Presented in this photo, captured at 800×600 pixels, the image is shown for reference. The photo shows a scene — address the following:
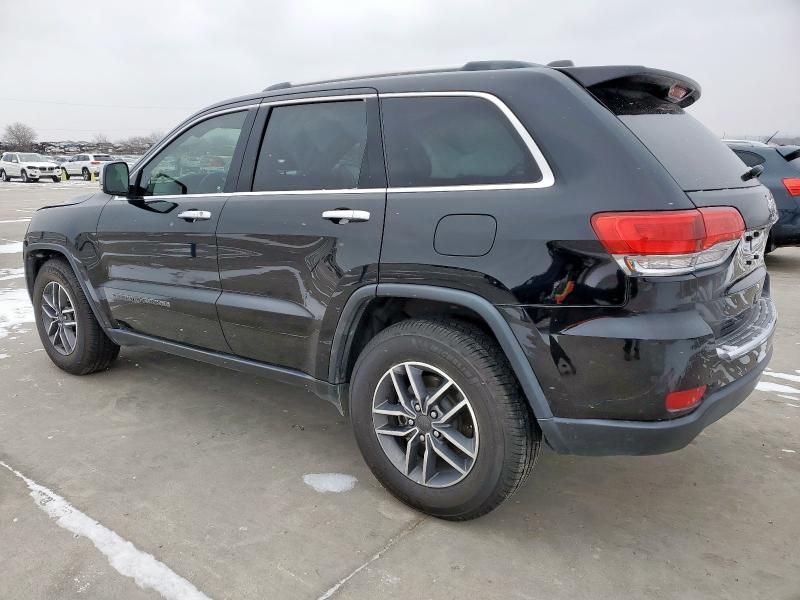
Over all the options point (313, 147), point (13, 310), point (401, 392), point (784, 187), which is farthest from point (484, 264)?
point (784, 187)

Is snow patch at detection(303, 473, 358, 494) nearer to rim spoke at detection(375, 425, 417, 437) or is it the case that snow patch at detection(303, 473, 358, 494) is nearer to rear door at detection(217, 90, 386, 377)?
rim spoke at detection(375, 425, 417, 437)

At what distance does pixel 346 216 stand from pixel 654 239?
4.07 ft

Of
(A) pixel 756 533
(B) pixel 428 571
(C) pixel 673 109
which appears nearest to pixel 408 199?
(C) pixel 673 109

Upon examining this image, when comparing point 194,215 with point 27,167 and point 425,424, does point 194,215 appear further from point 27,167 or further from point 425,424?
point 27,167

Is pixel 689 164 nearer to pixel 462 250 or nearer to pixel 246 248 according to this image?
pixel 462 250

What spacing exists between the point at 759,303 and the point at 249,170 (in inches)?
95.4

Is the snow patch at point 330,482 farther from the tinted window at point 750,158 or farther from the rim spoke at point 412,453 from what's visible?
the tinted window at point 750,158

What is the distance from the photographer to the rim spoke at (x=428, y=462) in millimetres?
2572

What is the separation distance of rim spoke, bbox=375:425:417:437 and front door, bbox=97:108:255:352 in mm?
1114

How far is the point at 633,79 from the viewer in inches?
95.5

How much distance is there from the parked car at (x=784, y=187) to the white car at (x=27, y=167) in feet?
116

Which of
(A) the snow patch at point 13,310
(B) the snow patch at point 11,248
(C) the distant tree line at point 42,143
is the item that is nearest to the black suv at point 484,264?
(A) the snow patch at point 13,310

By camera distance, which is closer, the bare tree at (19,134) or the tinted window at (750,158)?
the tinted window at (750,158)

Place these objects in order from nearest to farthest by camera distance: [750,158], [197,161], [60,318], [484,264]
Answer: [484,264], [197,161], [60,318], [750,158]
